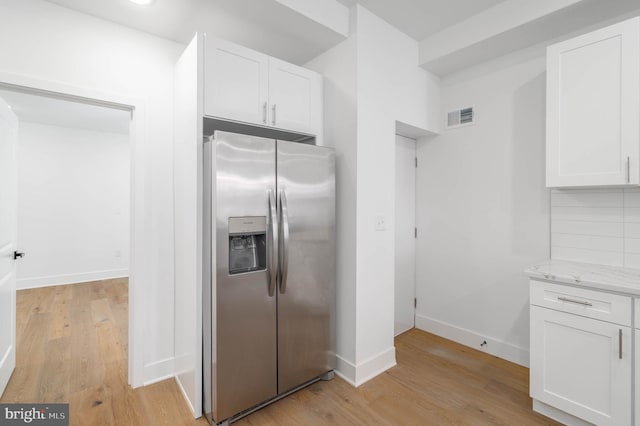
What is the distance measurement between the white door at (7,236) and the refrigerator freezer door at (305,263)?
1.99m

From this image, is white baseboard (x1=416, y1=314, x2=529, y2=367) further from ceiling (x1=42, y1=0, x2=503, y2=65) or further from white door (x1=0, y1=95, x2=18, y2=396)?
white door (x1=0, y1=95, x2=18, y2=396)

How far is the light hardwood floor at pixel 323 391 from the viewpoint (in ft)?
6.47

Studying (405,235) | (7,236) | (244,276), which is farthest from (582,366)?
(7,236)

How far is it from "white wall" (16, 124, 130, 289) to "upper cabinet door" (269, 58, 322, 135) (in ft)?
16.1

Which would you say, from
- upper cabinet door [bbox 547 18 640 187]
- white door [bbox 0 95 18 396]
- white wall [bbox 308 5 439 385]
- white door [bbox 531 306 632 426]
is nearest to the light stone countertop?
white door [bbox 531 306 632 426]

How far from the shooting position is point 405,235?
10.9ft

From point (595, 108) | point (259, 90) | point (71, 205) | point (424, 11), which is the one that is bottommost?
Result: point (71, 205)

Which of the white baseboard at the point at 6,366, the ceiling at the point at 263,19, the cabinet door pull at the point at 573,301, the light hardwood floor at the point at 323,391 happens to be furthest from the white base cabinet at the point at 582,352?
the white baseboard at the point at 6,366

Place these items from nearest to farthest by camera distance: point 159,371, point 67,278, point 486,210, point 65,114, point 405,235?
point 159,371 < point 486,210 < point 405,235 < point 65,114 < point 67,278

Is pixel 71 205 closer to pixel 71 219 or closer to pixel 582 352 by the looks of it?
pixel 71 219

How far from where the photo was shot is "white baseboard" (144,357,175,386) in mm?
2330

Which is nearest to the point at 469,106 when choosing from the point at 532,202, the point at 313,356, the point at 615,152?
the point at 532,202

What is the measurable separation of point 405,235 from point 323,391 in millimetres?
Result: 1763

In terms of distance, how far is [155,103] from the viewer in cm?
235
